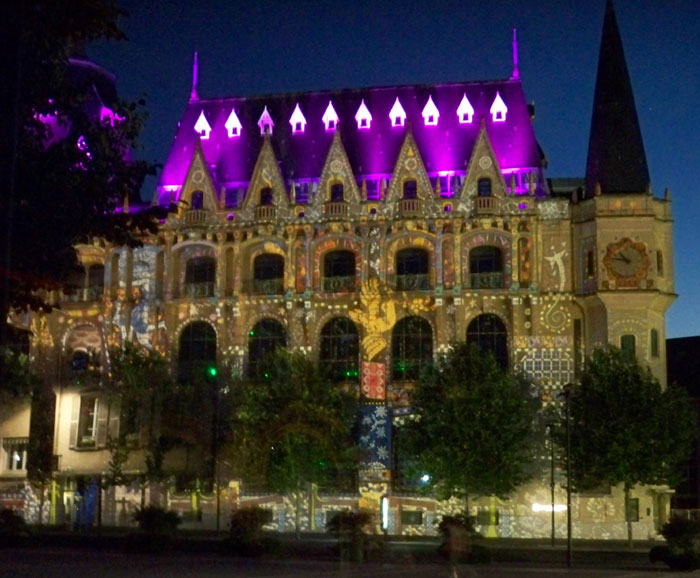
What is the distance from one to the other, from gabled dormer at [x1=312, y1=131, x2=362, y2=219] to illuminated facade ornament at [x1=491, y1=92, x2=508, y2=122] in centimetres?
1078

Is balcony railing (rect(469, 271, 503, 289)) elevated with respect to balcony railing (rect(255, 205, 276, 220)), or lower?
lower

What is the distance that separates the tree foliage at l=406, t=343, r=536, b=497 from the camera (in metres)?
58.6

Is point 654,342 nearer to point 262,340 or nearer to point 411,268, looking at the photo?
point 411,268

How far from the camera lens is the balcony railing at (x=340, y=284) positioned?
68000 millimetres

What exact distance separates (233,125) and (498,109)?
18.3 meters

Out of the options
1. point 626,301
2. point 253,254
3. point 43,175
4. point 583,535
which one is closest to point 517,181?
point 626,301

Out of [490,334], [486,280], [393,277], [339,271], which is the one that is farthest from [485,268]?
[339,271]

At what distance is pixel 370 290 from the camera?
67.1m

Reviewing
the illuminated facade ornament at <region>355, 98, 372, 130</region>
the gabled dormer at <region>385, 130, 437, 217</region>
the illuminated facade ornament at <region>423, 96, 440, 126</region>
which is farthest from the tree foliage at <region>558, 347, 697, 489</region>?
the illuminated facade ornament at <region>355, 98, 372, 130</region>

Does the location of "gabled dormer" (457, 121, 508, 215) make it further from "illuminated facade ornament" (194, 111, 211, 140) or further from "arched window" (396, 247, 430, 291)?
"illuminated facade ornament" (194, 111, 211, 140)

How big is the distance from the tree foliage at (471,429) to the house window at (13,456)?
26.8m

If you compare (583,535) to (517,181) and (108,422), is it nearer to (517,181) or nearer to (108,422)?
(517,181)

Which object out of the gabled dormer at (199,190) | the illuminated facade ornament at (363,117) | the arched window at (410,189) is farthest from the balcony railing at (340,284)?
the illuminated facade ornament at (363,117)

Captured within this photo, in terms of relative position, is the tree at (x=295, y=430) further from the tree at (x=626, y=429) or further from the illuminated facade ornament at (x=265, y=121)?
the illuminated facade ornament at (x=265, y=121)
